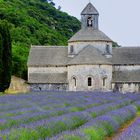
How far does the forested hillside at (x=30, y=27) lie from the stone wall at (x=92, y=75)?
10929 mm

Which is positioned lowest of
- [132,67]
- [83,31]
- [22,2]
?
[132,67]

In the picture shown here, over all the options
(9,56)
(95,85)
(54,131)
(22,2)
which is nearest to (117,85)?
(95,85)

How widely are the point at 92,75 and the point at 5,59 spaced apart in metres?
12.1

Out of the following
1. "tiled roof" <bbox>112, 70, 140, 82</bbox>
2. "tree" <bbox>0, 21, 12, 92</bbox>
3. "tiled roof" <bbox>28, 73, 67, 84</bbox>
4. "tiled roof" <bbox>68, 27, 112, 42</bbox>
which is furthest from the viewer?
"tiled roof" <bbox>68, 27, 112, 42</bbox>

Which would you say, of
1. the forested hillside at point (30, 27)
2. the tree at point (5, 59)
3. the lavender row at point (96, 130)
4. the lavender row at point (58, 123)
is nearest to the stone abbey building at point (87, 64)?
the forested hillside at point (30, 27)

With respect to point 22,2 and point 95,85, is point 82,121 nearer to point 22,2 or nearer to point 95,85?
point 95,85

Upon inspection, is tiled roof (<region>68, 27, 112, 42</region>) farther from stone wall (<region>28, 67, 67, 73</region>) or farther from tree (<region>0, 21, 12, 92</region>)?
tree (<region>0, 21, 12, 92</region>)

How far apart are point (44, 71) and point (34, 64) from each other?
A: 4.79 feet

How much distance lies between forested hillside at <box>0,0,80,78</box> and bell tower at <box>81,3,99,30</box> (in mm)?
10228

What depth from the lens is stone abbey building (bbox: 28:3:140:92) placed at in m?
66.2

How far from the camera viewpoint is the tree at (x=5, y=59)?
57094mm

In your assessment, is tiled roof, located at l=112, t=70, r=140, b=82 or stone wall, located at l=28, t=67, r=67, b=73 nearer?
tiled roof, located at l=112, t=70, r=140, b=82

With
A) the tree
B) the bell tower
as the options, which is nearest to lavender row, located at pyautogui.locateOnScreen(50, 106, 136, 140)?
the tree

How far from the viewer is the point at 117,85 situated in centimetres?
6731
